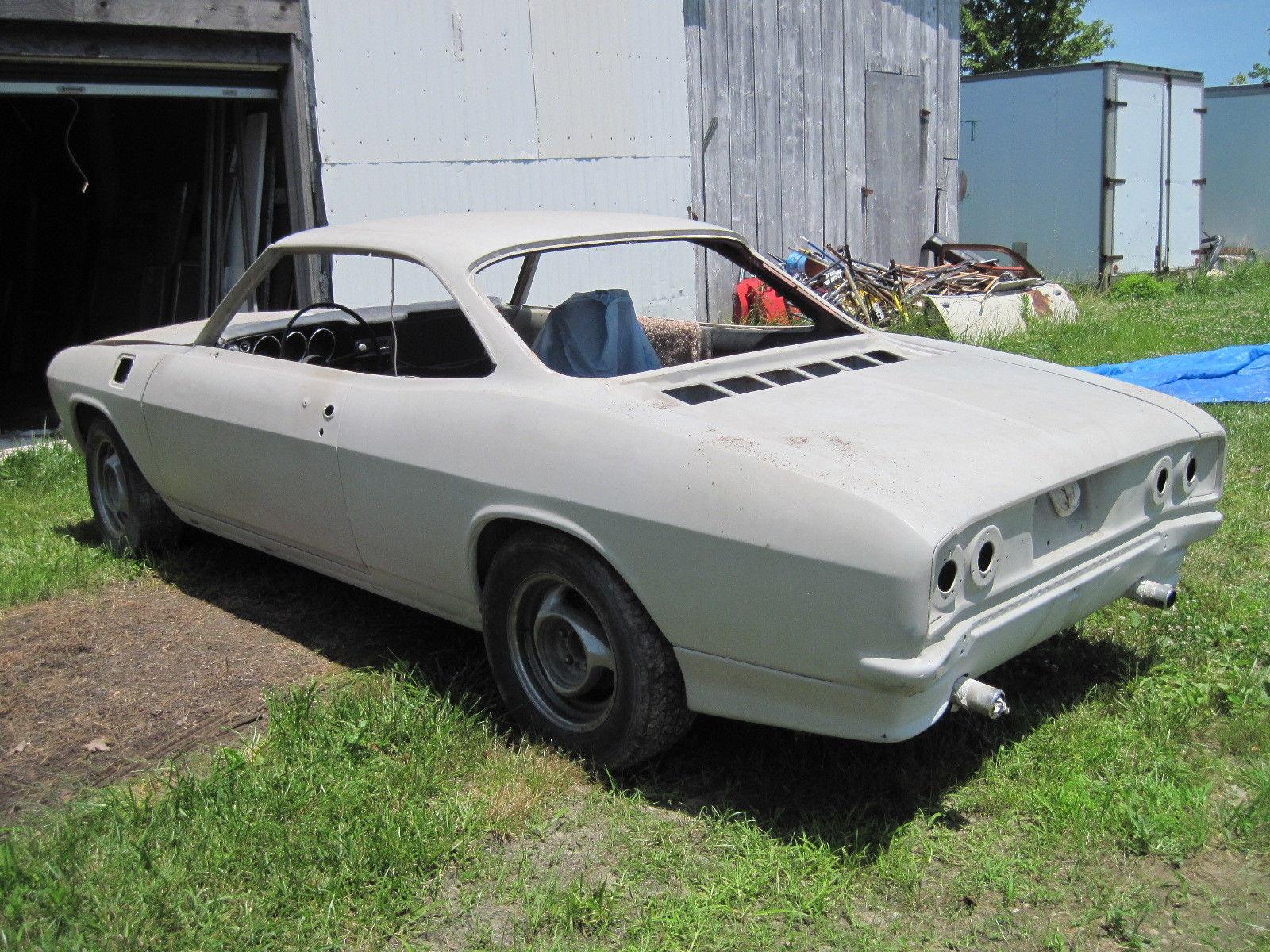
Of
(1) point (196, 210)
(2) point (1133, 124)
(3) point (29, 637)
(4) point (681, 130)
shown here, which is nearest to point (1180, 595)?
(3) point (29, 637)

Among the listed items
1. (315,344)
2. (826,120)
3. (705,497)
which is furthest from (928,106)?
(705,497)

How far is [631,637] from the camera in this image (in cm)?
308

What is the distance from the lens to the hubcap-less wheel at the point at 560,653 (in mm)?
3285

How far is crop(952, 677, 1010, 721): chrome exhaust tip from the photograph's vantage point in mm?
2793

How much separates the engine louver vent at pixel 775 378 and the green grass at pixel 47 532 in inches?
112

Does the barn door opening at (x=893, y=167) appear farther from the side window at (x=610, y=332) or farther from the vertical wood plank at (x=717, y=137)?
the side window at (x=610, y=332)

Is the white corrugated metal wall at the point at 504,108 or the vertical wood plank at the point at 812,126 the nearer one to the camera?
the white corrugated metal wall at the point at 504,108

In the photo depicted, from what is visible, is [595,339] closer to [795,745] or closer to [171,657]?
[795,745]

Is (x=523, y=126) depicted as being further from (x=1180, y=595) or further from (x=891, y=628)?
(x=891, y=628)

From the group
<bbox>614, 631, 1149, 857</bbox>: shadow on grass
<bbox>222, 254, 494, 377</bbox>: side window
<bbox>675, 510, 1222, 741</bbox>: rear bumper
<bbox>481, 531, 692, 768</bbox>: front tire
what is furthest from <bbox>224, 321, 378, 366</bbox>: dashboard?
<bbox>675, 510, 1222, 741</bbox>: rear bumper

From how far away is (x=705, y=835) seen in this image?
3039 millimetres

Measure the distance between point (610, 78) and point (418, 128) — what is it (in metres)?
1.85

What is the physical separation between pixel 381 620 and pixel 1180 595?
2860 mm

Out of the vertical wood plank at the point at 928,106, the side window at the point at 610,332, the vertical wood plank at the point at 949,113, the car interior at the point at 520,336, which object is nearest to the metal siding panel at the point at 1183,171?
the vertical wood plank at the point at 949,113
